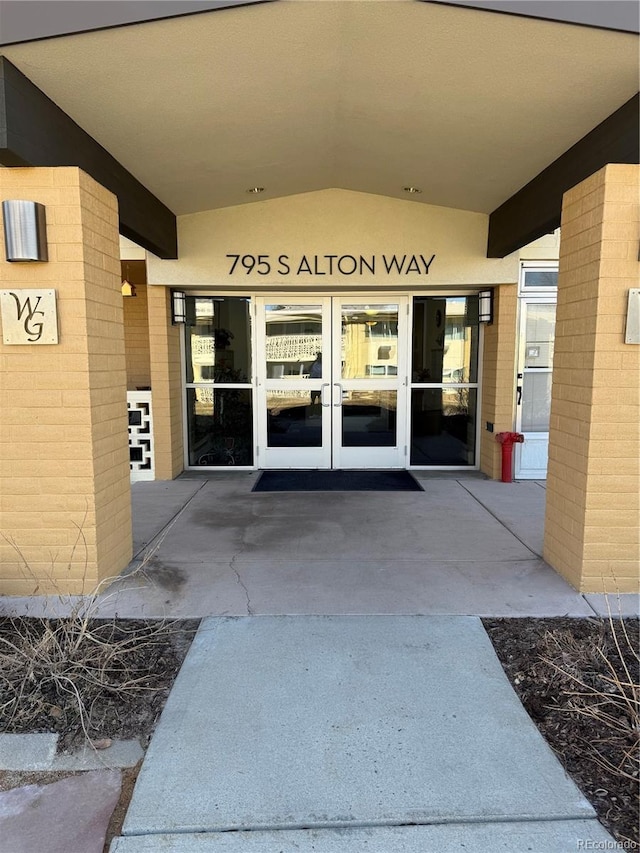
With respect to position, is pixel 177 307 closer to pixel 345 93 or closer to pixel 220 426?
pixel 220 426

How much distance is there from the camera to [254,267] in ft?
20.5

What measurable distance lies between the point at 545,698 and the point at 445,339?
16.8 feet

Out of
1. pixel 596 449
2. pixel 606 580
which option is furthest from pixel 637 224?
pixel 606 580

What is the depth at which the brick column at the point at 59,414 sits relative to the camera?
329 cm

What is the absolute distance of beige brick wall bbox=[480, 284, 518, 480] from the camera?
253 inches

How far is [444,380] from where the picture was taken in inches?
277

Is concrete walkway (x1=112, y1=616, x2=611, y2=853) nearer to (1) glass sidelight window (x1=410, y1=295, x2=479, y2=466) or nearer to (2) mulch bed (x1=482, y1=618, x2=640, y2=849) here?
(2) mulch bed (x1=482, y1=618, x2=640, y2=849)

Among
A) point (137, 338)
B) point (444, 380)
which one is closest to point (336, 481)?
point (444, 380)

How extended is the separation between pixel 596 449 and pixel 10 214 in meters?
3.84

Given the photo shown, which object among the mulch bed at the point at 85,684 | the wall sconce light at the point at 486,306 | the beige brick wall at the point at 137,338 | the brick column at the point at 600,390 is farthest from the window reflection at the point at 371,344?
the mulch bed at the point at 85,684

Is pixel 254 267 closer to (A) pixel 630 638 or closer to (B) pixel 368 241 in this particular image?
(B) pixel 368 241

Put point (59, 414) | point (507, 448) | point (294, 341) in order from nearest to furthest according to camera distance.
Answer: point (59, 414) < point (507, 448) < point (294, 341)

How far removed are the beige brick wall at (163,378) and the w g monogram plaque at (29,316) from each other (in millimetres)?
3179

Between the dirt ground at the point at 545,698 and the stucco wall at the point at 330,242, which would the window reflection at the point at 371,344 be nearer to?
the stucco wall at the point at 330,242
